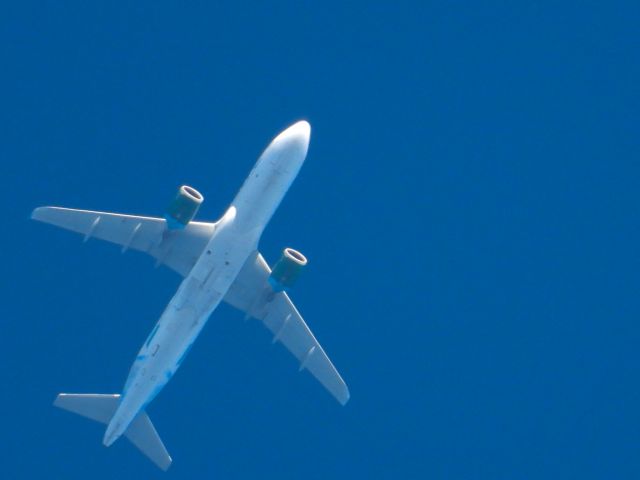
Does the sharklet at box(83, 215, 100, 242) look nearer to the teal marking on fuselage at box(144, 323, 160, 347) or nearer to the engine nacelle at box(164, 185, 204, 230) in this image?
the engine nacelle at box(164, 185, 204, 230)

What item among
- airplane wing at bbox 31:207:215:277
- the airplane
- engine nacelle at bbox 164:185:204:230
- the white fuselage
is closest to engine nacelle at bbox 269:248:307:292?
the airplane

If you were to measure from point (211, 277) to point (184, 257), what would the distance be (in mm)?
3269

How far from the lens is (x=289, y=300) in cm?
5653

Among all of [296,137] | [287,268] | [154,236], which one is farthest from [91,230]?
[296,137]

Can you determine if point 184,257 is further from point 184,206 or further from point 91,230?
point 91,230

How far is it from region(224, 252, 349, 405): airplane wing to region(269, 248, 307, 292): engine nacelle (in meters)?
1.49

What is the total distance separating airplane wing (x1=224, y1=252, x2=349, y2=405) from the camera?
5584 cm

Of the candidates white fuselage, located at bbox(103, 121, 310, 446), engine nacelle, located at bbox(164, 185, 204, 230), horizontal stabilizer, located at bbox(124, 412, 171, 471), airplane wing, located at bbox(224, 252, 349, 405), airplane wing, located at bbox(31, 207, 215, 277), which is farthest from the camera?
airplane wing, located at bbox(224, 252, 349, 405)

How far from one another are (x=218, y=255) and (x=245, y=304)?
5.10m

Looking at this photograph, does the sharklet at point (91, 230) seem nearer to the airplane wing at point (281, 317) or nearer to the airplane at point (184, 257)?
the airplane at point (184, 257)

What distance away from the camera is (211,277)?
52.2 metres

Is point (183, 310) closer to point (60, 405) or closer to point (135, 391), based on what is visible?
point (135, 391)

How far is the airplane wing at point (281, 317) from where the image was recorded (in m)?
55.8

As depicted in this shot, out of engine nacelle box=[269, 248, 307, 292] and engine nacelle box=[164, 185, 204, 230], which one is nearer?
engine nacelle box=[164, 185, 204, 230]
